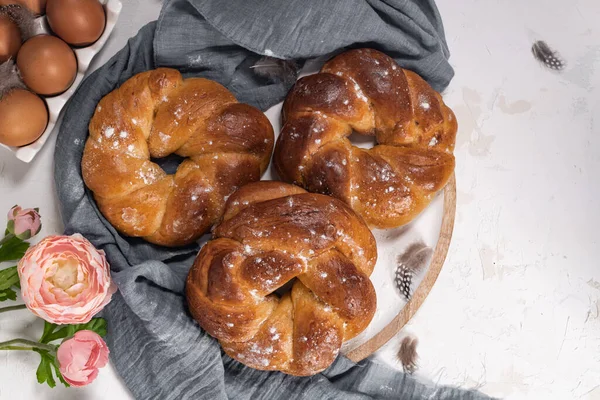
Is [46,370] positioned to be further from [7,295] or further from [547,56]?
[547,56]

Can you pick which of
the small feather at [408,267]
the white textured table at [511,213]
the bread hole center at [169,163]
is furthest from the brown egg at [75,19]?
the small feather at [408,267]

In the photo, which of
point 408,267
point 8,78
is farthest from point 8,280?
point 408,267

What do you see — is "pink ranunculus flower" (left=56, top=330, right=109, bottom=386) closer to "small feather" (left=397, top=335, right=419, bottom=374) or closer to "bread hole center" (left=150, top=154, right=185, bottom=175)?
"bread hole center" (left=150, top=154, right=185, bottom=175)

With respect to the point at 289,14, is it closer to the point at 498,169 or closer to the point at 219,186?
the point at 219,186

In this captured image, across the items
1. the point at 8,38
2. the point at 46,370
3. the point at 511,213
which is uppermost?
the point at 8,38

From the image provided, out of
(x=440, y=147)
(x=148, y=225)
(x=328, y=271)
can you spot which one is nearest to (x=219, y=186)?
(x=148, y=225)
